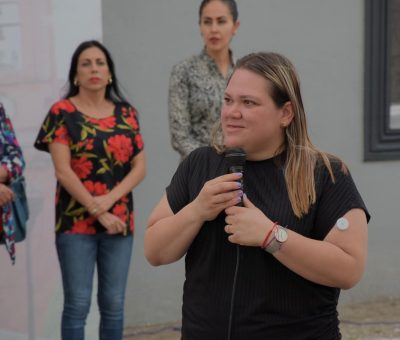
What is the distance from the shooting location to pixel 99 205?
4.04 metres

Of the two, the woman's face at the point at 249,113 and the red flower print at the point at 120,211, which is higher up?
the woman's face at the point at 249,113

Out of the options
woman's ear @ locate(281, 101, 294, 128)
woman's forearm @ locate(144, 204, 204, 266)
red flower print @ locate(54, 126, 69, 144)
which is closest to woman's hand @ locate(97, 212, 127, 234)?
red flower print @ locate(54, 126, 69, 144)

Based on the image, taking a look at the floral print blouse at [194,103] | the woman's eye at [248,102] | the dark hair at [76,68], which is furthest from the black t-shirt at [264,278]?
the dark hair at [76,68]

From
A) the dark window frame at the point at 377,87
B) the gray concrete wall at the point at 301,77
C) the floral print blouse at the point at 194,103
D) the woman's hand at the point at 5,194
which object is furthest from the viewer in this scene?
the dark window frame at the point at 377,87

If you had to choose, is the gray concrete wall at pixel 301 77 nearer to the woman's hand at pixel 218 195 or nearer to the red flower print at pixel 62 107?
the red flower print at pixel 62 107

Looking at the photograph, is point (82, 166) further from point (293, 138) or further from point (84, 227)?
point (293, 138)

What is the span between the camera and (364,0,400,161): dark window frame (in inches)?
222

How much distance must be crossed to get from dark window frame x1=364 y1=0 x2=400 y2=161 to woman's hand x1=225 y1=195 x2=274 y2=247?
3.90 metres

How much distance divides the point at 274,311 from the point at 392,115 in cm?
410

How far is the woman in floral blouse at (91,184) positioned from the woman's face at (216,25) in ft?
2.04

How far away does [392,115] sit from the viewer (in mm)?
5910

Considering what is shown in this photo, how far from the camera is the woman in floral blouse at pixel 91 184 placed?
4.04 meters

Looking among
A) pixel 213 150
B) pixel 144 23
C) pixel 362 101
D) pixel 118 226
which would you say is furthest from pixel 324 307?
pixel 362 101

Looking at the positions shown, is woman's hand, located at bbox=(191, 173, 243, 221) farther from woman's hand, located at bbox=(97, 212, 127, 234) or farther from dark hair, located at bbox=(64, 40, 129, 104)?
dark hair, located at bbox=(64, 40, 129, 104)
